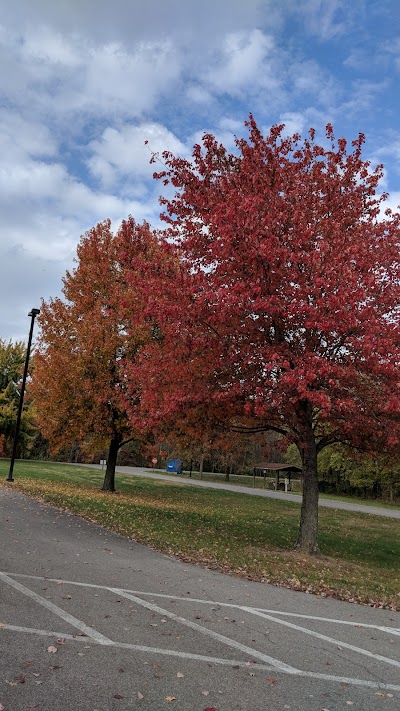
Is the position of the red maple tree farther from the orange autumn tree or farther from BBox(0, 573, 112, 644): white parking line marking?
the orange autumn tree

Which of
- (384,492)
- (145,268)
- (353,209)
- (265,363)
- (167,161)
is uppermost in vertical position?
(167,161)

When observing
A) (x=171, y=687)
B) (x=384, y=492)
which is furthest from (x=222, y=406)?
(x=384, y=492)

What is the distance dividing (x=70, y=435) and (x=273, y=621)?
15.0 metres

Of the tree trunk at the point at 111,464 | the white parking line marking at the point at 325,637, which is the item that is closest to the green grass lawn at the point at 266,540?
the white parking line marking at the point at 325,637

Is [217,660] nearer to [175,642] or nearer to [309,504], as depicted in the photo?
[175,642]

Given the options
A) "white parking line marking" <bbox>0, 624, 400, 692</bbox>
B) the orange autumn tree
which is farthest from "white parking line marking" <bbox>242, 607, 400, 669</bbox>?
the orange autumn tree

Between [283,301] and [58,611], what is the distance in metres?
6.19

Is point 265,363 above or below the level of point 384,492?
above

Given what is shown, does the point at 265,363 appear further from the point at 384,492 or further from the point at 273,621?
the point at 384,492

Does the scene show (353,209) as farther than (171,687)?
Yes

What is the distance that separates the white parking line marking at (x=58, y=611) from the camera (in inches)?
199

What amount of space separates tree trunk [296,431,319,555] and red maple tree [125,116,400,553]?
0.03m

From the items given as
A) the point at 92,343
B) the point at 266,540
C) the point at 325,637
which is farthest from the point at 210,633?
the point at 92,343

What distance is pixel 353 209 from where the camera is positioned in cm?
1087
